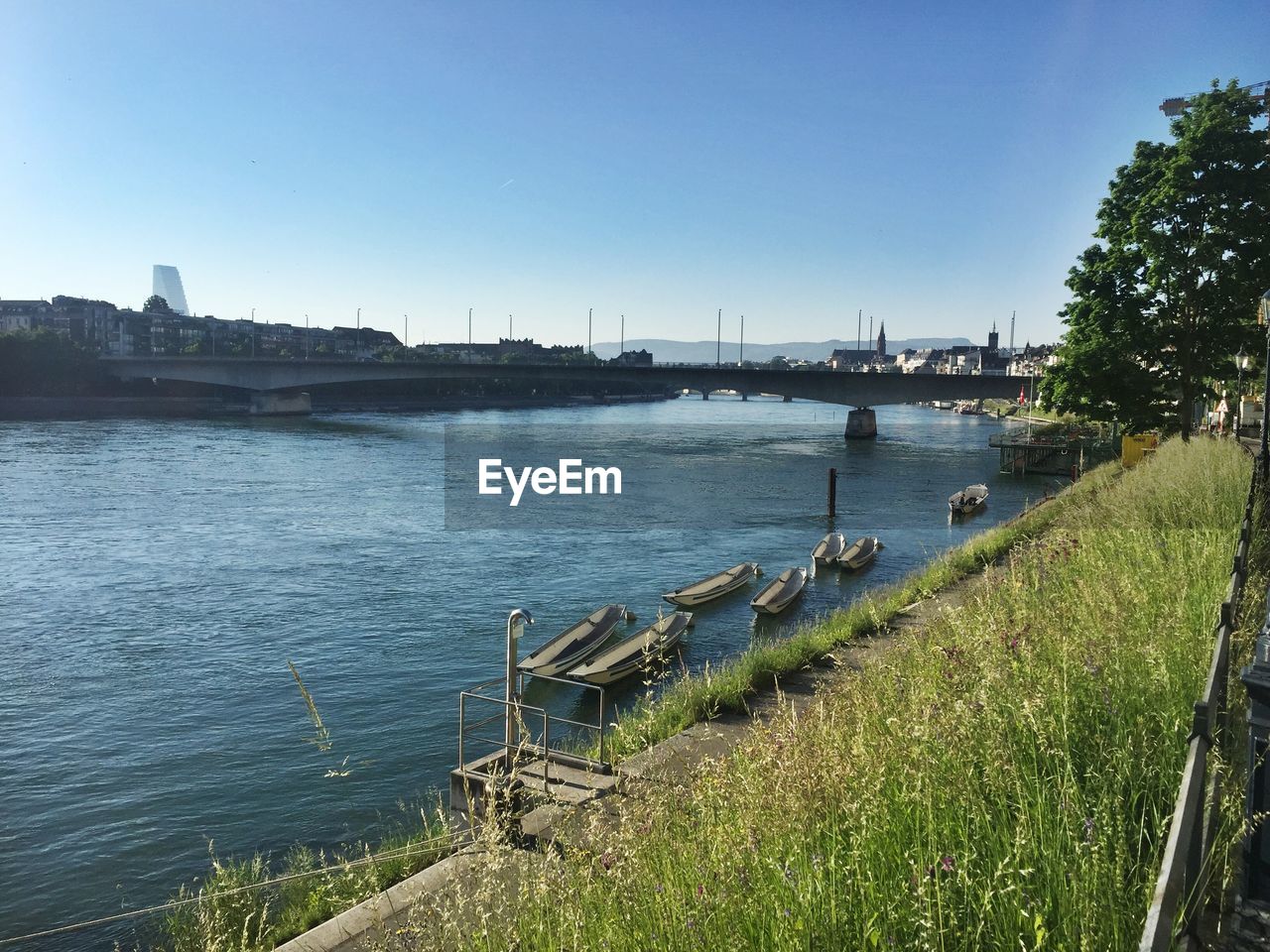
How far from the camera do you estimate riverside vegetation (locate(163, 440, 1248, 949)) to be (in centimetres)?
385

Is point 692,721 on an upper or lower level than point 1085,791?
lower

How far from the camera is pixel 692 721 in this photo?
11086 mm

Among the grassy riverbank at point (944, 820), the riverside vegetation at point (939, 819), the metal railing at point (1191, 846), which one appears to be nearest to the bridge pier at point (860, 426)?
the riverside vegetation at point (939, 819)

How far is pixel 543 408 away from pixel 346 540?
320 feet

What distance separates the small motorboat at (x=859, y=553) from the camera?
27.9 meters

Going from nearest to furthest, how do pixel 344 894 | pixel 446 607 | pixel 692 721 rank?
pixel 344 894 → pixel 692 721 → pixel 446 607

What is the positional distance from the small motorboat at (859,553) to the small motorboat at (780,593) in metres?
3.02

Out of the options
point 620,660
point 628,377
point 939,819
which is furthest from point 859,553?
point 628,377

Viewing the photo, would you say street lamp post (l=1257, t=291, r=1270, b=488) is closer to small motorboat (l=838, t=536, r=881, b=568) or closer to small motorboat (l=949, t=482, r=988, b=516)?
small motorboat (l=838, t=536, r=881, b=568)

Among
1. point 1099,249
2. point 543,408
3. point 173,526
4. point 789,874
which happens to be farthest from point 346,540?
point 543,408

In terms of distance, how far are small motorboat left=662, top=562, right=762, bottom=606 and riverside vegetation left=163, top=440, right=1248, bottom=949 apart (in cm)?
1485

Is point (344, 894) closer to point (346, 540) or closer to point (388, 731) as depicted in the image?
point (388, 731)

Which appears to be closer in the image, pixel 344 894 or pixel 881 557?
pixel 344 894

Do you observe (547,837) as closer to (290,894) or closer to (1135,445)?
(290,894)
